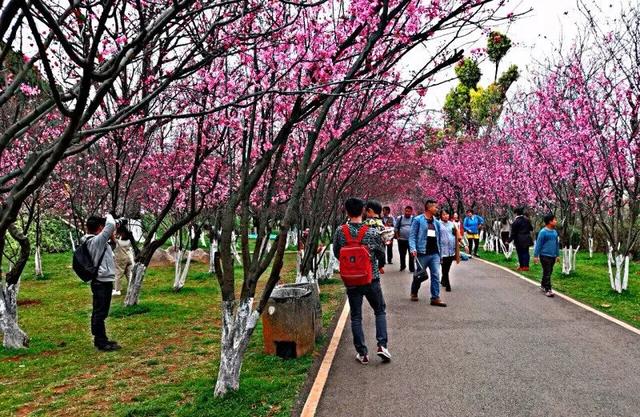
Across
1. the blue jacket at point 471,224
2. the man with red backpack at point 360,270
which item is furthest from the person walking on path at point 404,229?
the man with red backpack at point 360,270

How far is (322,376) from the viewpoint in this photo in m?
5.34

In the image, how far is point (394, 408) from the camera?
440 cm

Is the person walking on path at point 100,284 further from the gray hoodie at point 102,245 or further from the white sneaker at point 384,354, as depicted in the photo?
the white sneaker at point 384,354

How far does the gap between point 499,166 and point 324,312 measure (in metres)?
15.7

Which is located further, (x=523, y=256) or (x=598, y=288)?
(x=523, y=256)

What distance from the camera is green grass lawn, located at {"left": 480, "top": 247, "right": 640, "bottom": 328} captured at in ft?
28.9

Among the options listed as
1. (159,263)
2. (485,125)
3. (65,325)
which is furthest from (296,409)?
(485,125)

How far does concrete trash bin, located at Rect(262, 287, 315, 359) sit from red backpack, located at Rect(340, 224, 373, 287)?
2.56ft

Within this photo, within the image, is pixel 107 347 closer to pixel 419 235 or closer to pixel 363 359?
pixel 363 359

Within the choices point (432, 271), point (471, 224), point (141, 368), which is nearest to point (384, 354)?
point (141, 368)

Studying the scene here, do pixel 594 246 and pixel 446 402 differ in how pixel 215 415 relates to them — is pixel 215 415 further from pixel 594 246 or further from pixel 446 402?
pixel 594 246

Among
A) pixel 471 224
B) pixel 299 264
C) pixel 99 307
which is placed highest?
pixel 471 224

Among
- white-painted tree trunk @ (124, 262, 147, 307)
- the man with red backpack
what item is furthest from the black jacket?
white-painted tree trunk @ (124, 262, 147, 307)

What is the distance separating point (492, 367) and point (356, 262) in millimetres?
1913
